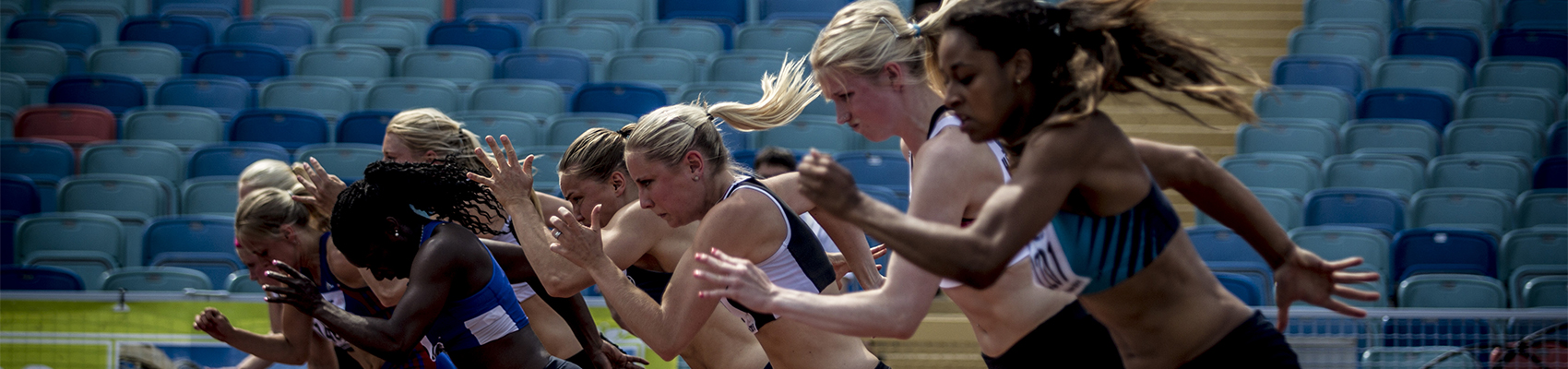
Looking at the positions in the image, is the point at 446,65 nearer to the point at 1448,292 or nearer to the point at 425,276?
the point at 425,276

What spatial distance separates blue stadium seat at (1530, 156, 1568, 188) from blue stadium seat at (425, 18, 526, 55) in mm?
7828

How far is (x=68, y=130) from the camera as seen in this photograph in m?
8.02

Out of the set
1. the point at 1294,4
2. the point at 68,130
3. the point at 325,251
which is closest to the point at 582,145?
the point at 325,251

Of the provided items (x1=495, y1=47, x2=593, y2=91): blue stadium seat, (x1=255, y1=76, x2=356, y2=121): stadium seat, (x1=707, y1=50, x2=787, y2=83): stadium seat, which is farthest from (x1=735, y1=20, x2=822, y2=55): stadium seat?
(x1=255, y1=76, x2=356, y2=121): stadium seat

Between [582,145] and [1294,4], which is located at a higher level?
[582,145]

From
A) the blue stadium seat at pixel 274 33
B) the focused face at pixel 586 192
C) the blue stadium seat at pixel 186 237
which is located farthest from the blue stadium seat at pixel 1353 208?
the blue stadium seat at pixel 274 33

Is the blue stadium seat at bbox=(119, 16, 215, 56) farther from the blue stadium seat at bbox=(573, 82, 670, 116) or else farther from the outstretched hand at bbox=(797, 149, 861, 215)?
the outstretched hand at bbox=(797, 149, 861, 215)

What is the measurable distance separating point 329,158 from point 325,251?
11.5 feet

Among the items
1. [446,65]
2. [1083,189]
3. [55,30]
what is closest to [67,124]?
[55,30]

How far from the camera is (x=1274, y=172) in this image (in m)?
7.41

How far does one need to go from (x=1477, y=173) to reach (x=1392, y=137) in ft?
1.96

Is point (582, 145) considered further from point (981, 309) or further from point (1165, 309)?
point (1165, 309)

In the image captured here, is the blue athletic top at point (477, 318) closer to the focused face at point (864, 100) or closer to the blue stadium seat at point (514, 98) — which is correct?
the focused face at point (864, 100)

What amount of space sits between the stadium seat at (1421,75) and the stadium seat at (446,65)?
7202 millimetres
